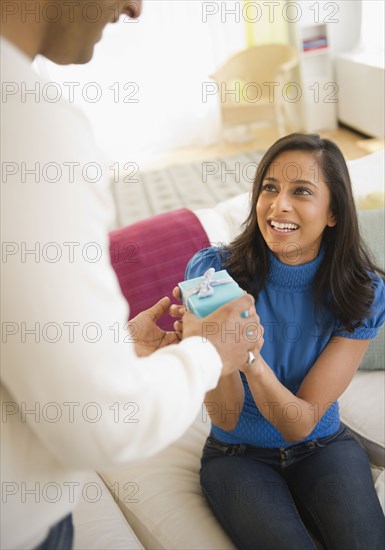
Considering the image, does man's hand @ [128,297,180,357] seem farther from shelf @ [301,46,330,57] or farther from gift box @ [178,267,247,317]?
shelf @ [301,46,330,57]

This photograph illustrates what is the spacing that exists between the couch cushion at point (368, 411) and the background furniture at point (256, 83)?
4.14 meters

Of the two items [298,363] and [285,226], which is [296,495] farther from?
[285,226]

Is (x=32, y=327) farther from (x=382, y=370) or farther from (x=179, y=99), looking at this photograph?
(x=179, y=99)

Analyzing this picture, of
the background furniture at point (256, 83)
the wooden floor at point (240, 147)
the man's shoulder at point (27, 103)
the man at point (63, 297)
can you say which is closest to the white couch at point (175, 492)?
the man at point (63, 297)

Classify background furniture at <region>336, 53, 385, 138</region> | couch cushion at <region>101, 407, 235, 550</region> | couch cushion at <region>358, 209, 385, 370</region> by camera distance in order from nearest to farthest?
couch cushion at <region>101, 407, 235, 550</region>, couch cushion at <region>358, 209, 385, 370</region>, background furniture at <region>336, 53, 385, 138</region>

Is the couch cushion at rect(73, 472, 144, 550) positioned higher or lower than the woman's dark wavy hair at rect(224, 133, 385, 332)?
lower

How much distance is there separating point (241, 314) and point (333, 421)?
2.03 ft

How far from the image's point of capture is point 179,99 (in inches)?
247

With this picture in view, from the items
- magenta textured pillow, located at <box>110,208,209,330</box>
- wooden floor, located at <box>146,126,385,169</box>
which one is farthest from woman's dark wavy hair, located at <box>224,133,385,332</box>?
wooden floor, located at <box>146,126,385,169</box>

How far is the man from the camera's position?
62 cm

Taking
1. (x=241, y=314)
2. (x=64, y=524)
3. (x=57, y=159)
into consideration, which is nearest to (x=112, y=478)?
(x=64, y=524)

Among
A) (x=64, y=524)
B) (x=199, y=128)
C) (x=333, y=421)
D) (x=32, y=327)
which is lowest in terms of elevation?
(x=199, y=128)

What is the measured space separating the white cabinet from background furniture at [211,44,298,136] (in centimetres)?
16

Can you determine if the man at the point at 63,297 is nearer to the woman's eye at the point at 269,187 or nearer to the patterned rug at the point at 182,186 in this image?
the woman's eye at the point at 269,187
